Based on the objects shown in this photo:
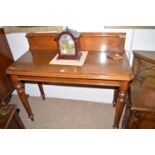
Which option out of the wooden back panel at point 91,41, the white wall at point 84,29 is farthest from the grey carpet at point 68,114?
the wooden back panel at point 91,41

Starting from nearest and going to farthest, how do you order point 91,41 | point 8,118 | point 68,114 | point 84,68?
point 8,118 → point 84,68 → point 91,41 → point 68,114

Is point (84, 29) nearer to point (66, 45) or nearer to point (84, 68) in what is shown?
point (66, 45)

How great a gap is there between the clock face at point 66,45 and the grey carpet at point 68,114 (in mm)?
842

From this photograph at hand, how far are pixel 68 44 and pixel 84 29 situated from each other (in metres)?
0.29

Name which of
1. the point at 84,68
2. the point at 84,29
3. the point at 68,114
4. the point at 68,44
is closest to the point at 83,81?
the point at 84,68

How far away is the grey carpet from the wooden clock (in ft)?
2.62

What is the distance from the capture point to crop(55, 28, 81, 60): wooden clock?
48.8 inches

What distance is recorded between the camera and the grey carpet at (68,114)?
1672 millimetres

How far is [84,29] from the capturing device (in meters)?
1.44

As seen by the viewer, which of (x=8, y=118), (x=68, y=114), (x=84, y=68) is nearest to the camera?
(x=8, y=118)

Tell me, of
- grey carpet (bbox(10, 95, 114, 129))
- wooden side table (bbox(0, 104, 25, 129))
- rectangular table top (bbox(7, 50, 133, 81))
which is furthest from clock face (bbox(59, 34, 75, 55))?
grey carpet (bbox(10, 95, 114, 129))

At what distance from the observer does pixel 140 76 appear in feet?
4.93

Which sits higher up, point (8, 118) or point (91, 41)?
point (91, 41)
